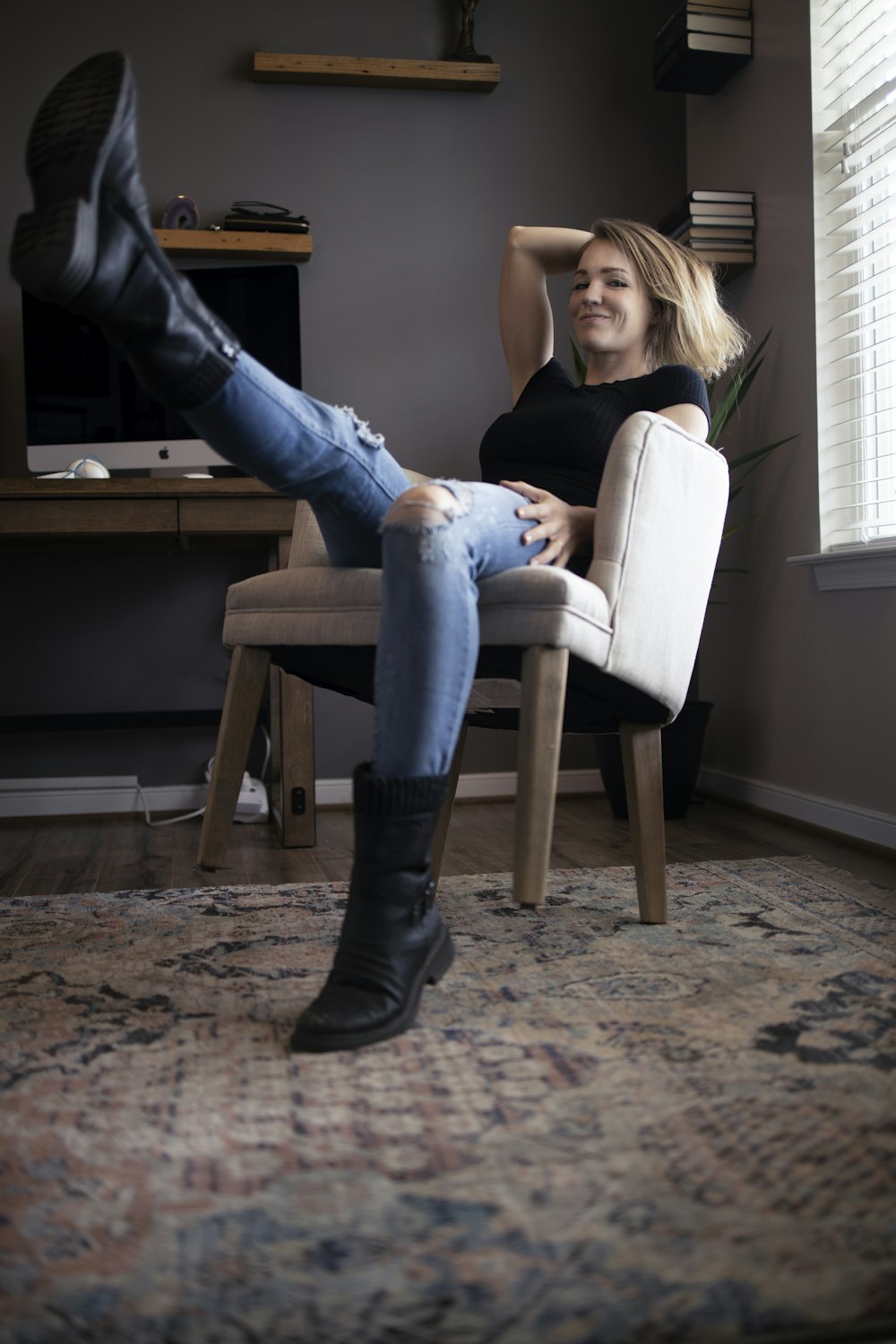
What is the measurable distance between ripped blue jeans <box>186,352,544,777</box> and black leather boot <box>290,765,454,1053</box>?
33 millimetres

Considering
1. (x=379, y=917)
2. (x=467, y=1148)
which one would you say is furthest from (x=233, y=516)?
(x=467, y=1148)

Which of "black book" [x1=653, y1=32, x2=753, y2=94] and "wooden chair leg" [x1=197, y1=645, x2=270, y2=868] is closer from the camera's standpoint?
"wooden chair leg" [x1=197, y1=645, x2=270, y2=868]

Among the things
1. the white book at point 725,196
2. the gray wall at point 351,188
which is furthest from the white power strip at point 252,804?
the white book at point 725,196

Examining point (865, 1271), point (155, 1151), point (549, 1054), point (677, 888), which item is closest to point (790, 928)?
point (677, 888)

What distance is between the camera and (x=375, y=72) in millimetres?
3162

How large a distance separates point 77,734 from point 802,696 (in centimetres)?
196

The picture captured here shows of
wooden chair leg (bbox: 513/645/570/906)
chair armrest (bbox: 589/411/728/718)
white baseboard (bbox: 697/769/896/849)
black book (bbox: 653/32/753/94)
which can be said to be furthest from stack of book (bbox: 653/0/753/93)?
wooden chair leg (bbox: 513/645/570/906)

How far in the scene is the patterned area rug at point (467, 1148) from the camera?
2.30 feet

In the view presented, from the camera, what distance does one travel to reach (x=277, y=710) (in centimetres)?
281

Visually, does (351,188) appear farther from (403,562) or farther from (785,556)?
(403,562)

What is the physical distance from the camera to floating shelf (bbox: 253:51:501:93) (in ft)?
10.2

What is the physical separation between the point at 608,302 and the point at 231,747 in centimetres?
99

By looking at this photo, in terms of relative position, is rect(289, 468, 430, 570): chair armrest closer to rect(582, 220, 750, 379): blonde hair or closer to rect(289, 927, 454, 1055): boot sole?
rect(582, 220, 750, 379): blonde hair

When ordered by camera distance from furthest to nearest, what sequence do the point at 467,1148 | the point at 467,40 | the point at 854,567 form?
the point at 467,40 → the point at 854,567 → the point at 467,1148
